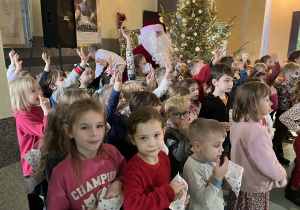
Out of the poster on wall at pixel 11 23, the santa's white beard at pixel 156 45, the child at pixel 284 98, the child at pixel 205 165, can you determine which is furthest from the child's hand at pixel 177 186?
the poster on wall at pixel 11 23

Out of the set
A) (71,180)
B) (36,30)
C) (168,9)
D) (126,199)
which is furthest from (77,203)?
(168,9)

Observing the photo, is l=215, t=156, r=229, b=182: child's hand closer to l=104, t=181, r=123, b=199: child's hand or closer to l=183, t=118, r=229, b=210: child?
l=183, t=118, r=229, b=210: child

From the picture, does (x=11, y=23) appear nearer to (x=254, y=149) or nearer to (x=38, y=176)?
(x=38, y=176)

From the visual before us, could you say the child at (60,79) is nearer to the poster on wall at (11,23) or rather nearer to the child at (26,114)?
the child at (26,114)

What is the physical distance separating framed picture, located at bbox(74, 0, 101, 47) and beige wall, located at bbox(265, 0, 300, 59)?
23.1 ft

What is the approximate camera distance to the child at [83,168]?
1.27 meters

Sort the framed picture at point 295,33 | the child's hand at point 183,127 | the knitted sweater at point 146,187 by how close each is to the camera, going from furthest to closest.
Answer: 1. the framed picture at point 295,33
2. the child's hand at point 183,127
3. the knitted sweater at point 146,187

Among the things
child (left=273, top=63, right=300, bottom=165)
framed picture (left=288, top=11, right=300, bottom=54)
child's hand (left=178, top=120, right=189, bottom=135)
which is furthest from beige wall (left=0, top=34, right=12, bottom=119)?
framed picture (left=288, top=11, right=300, bottom=54)

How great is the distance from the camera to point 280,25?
31.0 feet

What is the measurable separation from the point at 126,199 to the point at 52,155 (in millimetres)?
579

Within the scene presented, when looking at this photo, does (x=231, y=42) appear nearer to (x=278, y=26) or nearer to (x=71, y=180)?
(x=278, y=26)

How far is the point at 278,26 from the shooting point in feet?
31.1

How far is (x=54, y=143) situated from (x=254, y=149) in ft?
4.89

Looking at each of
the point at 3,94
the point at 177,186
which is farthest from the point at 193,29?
the point at 3,94
